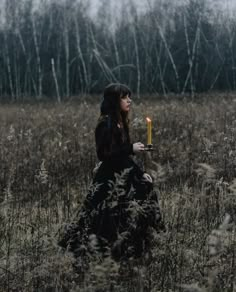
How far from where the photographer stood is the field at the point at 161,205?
9.92 feet

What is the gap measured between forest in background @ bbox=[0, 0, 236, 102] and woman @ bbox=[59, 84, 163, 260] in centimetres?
2889

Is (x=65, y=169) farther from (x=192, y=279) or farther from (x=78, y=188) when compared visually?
(x=192, y=279)

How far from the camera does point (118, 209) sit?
144 inches

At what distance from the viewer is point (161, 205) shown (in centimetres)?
480

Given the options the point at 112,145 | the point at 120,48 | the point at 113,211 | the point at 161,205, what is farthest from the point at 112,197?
the point at 120,48

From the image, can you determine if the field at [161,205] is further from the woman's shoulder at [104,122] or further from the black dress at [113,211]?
the woman's shoulder at [104,122]

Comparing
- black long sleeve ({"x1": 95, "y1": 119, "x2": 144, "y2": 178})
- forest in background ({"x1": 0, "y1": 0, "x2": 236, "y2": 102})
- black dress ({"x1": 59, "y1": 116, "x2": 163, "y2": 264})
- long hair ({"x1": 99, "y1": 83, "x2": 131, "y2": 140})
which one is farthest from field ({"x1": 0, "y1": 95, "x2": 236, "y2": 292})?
forest in background ({"x1": 0, "y1": 0, "x2": 236, "y2": 102})

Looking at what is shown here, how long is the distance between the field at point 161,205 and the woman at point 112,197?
16 cm

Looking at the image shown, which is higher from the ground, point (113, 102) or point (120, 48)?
point (120, 48)

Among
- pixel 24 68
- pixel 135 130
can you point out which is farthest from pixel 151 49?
pixel 135 130

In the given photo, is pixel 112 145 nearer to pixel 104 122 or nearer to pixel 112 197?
pixel 104 122

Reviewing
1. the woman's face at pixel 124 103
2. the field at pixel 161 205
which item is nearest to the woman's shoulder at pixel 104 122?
the woman's face at pixel 124 103

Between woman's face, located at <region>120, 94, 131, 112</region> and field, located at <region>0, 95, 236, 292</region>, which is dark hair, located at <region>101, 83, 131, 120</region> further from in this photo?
field, located at <region>0, 95, 236, 292</region>

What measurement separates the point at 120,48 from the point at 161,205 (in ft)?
114
